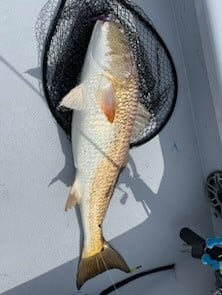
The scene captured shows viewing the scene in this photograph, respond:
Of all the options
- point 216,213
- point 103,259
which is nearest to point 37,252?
point 103,259

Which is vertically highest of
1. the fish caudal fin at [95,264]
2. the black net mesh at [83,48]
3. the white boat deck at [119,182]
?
the black net mesh at [83,48]

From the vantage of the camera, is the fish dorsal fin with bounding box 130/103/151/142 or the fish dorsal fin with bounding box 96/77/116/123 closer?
the fish dorsal fin with bounding box 96/77/116/123

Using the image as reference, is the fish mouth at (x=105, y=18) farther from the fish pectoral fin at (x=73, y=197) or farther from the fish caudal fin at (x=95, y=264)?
the fish caudal fin at (x=95, y=264)

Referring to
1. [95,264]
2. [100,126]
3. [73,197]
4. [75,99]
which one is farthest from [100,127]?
[95,264]

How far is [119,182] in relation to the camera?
180cm

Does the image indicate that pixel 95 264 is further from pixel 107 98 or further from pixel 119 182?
pixel 107 98

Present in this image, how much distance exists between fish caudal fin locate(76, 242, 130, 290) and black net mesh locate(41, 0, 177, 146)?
0.33 m

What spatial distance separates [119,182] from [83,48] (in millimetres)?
418

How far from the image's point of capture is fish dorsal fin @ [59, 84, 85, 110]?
1602 millimetres

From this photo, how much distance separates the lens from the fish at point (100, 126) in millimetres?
1609

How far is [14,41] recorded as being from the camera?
1.68 metres

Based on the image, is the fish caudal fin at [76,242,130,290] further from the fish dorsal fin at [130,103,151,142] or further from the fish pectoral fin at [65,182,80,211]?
the fish dorsal fin at [130,103,151,142]

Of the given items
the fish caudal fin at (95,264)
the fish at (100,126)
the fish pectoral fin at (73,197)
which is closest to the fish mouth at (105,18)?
the fish at (100,126)

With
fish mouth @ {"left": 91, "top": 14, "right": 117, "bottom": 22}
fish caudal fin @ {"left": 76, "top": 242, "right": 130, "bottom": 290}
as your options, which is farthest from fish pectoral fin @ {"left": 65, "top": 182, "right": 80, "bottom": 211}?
fish mouth @ {"left": 91, "top": 14, "right": 117, "bottom": 22}
